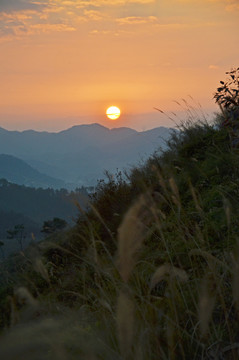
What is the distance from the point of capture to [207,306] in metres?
1.73

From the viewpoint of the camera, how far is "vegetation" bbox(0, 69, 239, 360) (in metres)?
2.07

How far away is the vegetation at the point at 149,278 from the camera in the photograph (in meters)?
2.07

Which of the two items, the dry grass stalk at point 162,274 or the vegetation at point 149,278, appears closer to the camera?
the dry grass stalk at point 162,274

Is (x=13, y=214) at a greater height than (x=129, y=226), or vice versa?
(x=13, y=214)

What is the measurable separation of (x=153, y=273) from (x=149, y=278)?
12.6 inches

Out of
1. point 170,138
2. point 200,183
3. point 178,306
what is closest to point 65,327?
point 178,306

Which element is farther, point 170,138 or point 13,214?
point 13,214

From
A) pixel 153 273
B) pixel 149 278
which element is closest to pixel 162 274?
pixel 153 273

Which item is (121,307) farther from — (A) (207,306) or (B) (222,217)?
(B) (222,217)

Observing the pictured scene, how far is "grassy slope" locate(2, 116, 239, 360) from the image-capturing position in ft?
6.86

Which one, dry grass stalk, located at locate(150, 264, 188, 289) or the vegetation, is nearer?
dry grass stalk, located at locate(150, 264, 188, 289)

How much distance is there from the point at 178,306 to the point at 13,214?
17415 cm

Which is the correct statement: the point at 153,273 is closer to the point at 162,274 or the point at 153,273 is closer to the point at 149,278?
the point at 149,278

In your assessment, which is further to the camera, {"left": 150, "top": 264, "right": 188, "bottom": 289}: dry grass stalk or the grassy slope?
the grassy slope
